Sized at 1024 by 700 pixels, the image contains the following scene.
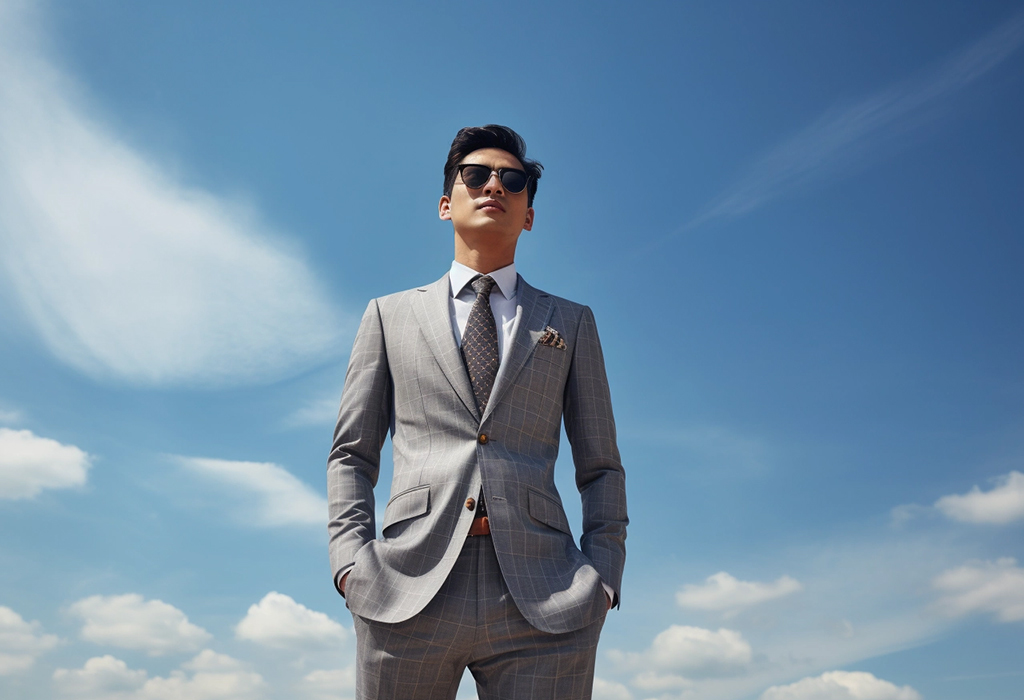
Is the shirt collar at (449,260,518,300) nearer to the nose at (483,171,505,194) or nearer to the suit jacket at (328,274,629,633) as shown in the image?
the suit jacket at (328,274,629,633)

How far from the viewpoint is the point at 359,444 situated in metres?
4.89

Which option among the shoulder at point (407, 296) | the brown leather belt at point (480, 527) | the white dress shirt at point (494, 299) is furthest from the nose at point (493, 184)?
the brown leather belt at point (480, 527)

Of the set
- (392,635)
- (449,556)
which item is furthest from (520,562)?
(392,635)

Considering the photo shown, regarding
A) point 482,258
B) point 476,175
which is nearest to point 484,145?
point 476,175

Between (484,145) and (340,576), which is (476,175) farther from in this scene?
(340,576)

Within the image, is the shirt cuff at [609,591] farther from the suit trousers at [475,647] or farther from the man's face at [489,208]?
the man's face at [489,208]

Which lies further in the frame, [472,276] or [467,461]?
[472,276]

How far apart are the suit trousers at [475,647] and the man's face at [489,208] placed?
1.83m

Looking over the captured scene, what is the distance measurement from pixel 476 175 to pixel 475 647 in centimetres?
269

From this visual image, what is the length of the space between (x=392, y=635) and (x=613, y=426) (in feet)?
5.67

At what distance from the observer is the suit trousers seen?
14.1 feet

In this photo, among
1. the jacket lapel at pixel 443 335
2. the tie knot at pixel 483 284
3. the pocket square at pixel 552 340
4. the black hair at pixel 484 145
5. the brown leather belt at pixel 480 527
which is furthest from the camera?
the black hair at pixel 484 145

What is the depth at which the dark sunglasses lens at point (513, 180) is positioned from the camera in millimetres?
5297

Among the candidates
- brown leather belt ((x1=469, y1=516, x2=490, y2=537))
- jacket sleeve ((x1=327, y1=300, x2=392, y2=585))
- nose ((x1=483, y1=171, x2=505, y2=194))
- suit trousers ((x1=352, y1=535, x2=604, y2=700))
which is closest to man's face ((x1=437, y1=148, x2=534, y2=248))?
nose ((x1=483, y1=171, x2=505, y2=194))
